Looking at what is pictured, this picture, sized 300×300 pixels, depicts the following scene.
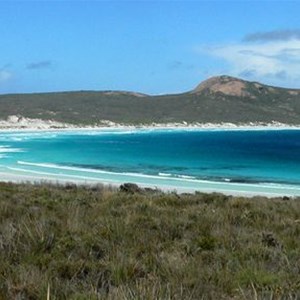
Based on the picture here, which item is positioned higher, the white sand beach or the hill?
the hill

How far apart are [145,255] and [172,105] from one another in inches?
6582

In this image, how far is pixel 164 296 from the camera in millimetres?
4246

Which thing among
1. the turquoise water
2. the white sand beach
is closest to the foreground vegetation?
the turquoise water

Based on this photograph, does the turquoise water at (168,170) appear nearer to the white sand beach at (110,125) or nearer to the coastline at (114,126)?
the coastline at (114,126)

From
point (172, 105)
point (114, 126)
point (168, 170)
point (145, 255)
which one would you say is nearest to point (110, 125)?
point (114, 126)

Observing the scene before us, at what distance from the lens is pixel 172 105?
17225cm

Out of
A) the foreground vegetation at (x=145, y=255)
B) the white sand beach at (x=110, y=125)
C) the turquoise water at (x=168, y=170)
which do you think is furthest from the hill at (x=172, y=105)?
the foreground vegetation at (x=145, y=255)

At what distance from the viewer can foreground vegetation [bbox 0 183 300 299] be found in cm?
452

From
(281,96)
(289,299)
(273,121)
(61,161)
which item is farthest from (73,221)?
(281,96)

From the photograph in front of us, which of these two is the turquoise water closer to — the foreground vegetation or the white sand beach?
the foreground vegetation

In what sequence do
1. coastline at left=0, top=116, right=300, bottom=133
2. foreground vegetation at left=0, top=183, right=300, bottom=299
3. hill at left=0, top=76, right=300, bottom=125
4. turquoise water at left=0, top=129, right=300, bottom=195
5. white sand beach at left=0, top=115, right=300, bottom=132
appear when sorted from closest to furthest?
foreground vegetation at left=0, top=183, right=300, bottom=299, turquoise water at left=0, top=129, right=300, bottom=195, coastline at left=0, top=116, right=300, bottom=133, white sand beach at left=0, top=115, right=300, bottom=132, hill at left=0, top=76, right=300, bottom=125

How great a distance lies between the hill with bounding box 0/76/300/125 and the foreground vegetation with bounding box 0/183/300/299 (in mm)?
135787

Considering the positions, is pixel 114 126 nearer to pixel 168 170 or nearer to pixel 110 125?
pixel 110 125

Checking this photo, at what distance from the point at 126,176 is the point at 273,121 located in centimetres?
13427
